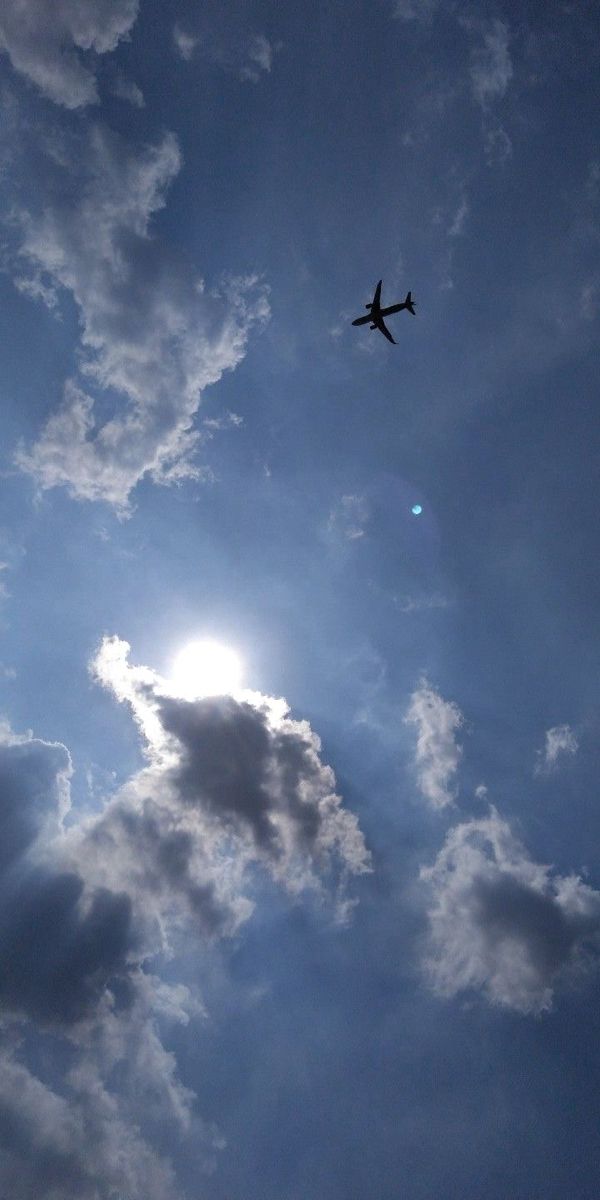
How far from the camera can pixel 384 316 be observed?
13350 cm
